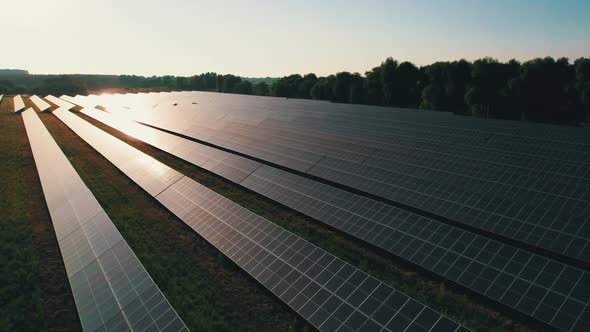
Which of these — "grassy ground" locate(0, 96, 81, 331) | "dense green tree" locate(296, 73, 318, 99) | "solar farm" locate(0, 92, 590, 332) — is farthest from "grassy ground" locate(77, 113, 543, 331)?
"dense green tree" locate(296, 73, 318, 99)

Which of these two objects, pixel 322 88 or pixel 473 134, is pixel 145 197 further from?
pixel 322 88

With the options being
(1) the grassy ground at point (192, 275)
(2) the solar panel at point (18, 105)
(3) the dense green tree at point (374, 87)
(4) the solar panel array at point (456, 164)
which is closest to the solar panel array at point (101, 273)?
(1) the grassy ground at point (192, 275)

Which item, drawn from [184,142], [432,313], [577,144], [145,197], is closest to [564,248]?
[432,313]

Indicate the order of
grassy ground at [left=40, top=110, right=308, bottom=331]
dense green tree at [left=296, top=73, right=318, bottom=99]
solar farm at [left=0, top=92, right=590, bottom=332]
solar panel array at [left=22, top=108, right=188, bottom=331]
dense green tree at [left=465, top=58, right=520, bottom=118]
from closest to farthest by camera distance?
solar panel array at [left=22, top=108, right=188, bottom=331]
solar farm at [left=0, top=92, right=590, bottom=332]
grassy ground at [left=40, top=110, right=308, bottom=331]
dense green tree at [left=465, top=58, right=520, bottom=118]
dense green tree at [left=296, top=73, right=318, bottom=99]

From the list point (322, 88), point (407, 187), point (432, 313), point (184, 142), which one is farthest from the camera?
point (322, 88)

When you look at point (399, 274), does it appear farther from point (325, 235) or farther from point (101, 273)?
point (101, 273)

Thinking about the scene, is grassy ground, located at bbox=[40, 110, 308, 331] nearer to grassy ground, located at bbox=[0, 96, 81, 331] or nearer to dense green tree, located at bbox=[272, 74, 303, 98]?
grassy ground, located at bbox=[0, 96, 81, 331]
